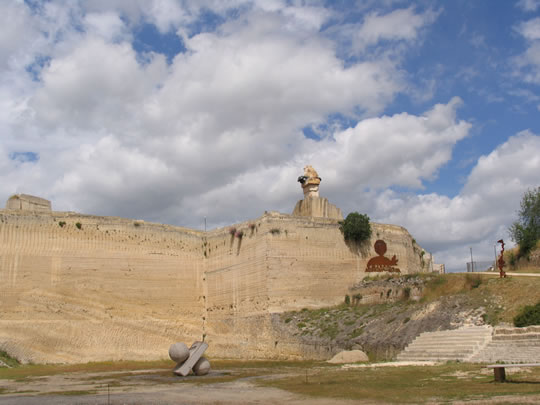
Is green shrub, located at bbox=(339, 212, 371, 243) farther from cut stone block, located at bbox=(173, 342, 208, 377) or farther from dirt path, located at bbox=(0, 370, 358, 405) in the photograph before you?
dirt path, located at bbox=(0, 370, 358, 405)

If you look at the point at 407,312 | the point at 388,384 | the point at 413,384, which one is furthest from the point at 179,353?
the point at 407,312

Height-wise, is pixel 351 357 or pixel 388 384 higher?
pixel 388 384

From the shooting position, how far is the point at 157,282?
35.3 meters

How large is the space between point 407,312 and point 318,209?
13.4 m

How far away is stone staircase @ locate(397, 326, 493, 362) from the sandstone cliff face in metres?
9.34

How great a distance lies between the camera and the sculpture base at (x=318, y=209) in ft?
119

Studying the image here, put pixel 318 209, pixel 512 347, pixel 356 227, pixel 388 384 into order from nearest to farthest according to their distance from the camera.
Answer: pixel 388 384, pixel 512 347, pixel 356 227, pixel 318 209

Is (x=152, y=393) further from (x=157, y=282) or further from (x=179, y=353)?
(x=157, y=282)

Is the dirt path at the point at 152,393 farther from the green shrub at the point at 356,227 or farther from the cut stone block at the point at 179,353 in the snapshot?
the green shrub at the point at 356,227

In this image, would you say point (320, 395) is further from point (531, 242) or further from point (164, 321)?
point (531, 242)

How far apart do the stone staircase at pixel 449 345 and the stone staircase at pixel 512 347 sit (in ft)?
1.07

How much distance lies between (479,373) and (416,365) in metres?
3.35

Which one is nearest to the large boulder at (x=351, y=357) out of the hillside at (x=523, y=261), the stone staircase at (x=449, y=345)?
the stone staircase at (x=449, y=345)

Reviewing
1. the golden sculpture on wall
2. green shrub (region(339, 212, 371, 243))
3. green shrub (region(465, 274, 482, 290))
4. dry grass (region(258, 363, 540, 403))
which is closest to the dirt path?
dry grass (region(258, 363, 540, 403))
